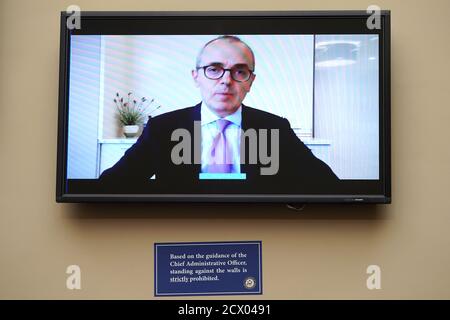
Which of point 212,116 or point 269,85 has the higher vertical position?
point 269,85

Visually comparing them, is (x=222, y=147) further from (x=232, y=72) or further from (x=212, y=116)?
(x=232, y=72)

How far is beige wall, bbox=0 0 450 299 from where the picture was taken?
2.12 metres

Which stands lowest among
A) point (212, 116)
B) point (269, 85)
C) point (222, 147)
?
point (222, 147)

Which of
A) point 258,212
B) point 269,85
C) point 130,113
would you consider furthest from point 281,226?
point 130,113

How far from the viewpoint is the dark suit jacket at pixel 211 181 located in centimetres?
206

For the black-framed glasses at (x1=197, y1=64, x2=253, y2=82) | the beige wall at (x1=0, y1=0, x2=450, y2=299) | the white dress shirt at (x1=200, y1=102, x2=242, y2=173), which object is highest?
the black-framed glasses at (x1=197, y1=64, x2=253, y2=82)

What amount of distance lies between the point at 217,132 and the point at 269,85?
0.30 m

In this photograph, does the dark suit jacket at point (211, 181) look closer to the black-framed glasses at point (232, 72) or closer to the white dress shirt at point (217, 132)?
the white dress shirt at point (217, 132)

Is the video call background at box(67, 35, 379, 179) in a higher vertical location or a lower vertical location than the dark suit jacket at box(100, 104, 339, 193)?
higher

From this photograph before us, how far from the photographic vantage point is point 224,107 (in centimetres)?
210

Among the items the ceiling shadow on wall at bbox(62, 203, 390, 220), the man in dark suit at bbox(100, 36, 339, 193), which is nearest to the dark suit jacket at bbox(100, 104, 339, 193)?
the man in dark suit at bbox(100, 36, 339, 193)

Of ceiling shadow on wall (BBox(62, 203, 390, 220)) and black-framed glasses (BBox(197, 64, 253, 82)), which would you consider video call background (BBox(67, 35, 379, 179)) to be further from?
ceiling shadow on wall (BBox(62, 203, 390, 220))

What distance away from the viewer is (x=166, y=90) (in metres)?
2.09
